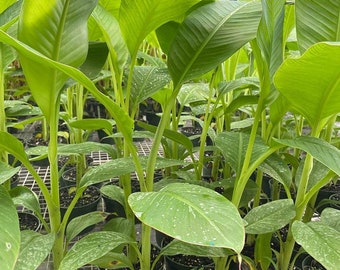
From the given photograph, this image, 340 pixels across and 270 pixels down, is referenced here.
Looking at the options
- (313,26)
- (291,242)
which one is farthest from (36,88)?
(291,242)

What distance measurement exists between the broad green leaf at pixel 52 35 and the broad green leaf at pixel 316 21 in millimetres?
364

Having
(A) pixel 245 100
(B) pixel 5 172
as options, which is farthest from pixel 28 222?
(A) pixel 245 100

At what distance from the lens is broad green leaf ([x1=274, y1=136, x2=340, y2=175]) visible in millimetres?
556

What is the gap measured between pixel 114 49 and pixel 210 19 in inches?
8.3

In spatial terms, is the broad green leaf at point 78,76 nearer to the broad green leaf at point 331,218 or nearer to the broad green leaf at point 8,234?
the broad green leaf at point 8,234

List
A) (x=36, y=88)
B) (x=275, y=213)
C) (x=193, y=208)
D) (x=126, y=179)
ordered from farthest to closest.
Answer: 1. (x=126, y=179)
2. (x=275, y=213)
3. (x=36, y=88)
4. (x=193, y=208)

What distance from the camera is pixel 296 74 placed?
543mm

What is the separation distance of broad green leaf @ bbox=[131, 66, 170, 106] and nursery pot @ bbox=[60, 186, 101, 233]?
0.51 metres

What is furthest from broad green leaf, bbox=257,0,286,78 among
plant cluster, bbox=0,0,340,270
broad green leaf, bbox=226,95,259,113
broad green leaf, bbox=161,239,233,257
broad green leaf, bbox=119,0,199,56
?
broad green leaf, bbox=161,239,233,257

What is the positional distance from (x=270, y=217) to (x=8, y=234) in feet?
1.62

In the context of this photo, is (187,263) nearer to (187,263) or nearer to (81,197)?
(187,263)

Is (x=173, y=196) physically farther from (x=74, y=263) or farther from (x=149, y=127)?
(x=149, y=127)

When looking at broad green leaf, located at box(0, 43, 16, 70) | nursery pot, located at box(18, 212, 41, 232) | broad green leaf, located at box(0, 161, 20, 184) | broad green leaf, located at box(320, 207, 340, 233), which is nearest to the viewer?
broad green leaf, located at box(0, 161, 20, 184)

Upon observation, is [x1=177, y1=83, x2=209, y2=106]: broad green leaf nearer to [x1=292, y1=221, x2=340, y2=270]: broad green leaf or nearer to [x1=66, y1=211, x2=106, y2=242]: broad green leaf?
[x1=66, y1=211, x2=106, y2=242]: broad green leaf
